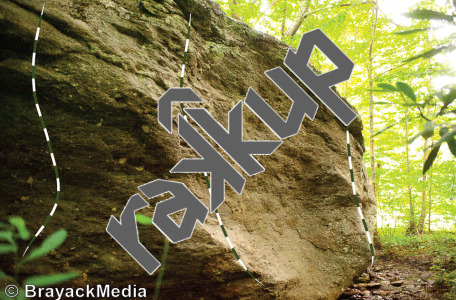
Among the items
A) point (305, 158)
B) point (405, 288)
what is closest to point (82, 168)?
point (305, 158)

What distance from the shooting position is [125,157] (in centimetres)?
225

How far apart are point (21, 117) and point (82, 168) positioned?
57cm

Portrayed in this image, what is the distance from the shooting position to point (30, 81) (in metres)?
1.99

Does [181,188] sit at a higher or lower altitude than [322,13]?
lower

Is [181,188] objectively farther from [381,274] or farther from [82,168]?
[381,274]

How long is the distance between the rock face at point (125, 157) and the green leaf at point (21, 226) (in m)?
0.05

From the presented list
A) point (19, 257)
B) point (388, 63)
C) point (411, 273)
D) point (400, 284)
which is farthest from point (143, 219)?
point (388, 63)

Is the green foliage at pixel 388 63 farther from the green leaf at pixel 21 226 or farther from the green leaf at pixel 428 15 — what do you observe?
the green leaf at pixel 21 226

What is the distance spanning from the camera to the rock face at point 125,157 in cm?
204

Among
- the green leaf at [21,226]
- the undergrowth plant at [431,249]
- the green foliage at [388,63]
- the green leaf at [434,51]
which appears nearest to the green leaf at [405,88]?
the green leaf at [434,51]

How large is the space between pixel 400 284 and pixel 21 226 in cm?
441

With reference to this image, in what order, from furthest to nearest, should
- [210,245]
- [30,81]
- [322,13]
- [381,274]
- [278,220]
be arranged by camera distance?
1. [322,13]
2. [381,274]
3. [278,220]
4. [210,245]
5. [30,81]

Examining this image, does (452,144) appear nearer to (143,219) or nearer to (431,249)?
(143,219)

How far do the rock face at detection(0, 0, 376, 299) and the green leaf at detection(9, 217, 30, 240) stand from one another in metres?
0.05
